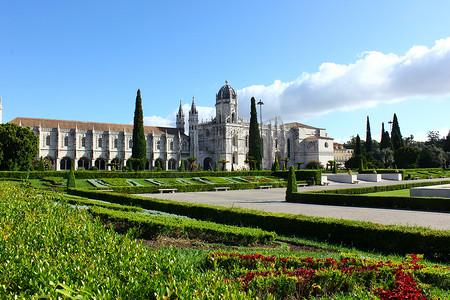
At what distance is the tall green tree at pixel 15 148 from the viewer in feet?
104

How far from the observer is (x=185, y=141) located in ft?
220

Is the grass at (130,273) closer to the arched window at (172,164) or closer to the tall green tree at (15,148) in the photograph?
the tall green tree at (15,148)

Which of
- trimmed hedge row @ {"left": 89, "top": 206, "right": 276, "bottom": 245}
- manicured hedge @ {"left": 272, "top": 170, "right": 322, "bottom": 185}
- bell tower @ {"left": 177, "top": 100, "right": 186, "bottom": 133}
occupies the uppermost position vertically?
bell tower @ {"left": 177, "top": 100, "right": 186, "bottom": 133}

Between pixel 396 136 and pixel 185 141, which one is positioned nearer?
pixel 185 141

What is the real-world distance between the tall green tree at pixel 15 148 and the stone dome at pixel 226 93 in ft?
140

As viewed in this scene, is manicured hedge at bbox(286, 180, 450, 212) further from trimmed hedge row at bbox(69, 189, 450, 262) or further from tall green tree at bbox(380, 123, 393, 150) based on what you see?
tall green tree at bbox(380, 123, 393, 150)

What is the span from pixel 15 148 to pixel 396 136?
65646mm

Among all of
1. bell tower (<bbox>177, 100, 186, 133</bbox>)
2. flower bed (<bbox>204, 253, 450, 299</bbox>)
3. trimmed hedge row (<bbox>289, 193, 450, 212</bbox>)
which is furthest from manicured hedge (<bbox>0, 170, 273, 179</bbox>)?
bell tower (<bbox>177, 100, 186, 133</bbox>)

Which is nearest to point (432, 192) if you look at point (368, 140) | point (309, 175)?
point (309, 175)

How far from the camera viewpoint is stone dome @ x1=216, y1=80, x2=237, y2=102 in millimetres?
71188

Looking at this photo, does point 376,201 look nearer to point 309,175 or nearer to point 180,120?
point 309,175

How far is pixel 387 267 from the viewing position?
450 cm

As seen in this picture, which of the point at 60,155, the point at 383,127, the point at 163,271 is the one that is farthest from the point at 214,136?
the point at 163,271

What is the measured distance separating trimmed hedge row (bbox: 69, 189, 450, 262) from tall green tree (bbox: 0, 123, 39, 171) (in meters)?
25.7
